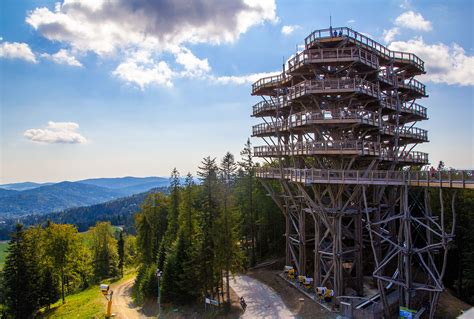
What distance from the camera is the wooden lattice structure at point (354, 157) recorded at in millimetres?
23656

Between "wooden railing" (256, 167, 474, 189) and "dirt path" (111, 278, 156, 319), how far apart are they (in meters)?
21.0

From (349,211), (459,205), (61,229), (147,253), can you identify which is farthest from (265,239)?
(61,229)

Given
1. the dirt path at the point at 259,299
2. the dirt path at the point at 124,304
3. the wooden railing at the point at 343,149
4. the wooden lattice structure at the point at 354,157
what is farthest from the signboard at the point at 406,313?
the dirt path at the point at 124,304

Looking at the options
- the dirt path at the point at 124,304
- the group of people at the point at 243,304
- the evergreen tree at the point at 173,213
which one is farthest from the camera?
the evergreen tree at the point at 173,213

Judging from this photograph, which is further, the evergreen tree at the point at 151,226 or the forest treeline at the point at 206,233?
the evergreen tree at the point at 151,226

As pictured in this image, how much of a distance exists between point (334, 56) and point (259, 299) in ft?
71.1

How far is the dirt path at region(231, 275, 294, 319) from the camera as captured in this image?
84.3 feet

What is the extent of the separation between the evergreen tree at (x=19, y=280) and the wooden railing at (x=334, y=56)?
113ft

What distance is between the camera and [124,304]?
3731 cm

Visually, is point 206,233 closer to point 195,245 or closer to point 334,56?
point 195,245

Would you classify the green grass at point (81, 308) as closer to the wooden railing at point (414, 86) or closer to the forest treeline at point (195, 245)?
the forest treeline at point (195, 245)

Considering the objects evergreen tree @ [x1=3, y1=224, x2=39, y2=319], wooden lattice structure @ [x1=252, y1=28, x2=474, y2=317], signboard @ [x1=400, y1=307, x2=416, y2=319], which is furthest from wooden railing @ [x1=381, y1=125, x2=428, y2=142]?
evergreen tree @ [x1=3, y1=224, x2=39, y2=319]

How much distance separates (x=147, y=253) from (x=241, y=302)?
21441 mm

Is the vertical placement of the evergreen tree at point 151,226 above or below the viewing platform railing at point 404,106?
below
